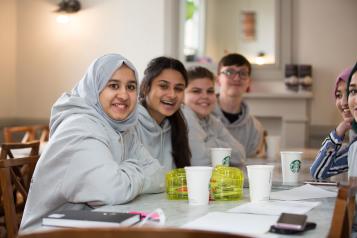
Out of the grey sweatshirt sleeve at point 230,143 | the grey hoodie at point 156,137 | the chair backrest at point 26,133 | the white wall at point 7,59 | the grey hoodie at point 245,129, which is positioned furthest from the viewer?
the white wall at point 7,59

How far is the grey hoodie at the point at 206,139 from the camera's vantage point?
2.98m

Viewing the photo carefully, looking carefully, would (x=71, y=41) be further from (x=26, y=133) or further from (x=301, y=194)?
(x=301, y=194)

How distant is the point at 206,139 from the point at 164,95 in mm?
638

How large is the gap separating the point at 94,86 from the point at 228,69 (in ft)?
5.79

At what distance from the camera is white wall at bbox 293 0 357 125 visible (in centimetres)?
570

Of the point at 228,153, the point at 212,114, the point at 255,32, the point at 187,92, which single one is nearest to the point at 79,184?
the point at 228,153

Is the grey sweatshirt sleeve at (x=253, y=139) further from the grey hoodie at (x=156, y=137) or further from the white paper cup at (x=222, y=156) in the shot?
the white paper cup at (x=222, y=156)

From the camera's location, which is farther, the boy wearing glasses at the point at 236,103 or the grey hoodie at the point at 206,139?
the boy wearing glasses at the point at 236,103

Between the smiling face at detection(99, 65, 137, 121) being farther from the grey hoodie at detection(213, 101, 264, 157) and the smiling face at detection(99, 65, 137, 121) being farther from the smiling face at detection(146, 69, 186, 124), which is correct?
the grey hoodie at detection(213, 101, 264, 157)

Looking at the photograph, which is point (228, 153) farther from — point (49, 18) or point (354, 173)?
point (49, 18)

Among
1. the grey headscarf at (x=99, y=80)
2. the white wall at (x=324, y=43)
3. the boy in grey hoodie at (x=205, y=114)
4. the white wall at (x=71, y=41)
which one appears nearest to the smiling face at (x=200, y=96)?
the boy in grey hoodie at (x=205, y=114)

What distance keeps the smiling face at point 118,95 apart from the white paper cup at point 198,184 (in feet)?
1.73

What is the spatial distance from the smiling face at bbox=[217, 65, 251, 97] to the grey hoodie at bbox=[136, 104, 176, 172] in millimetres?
1032

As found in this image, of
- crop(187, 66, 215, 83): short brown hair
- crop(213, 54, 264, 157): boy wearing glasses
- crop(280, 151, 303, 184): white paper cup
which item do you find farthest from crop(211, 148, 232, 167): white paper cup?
crop(213, 54, 264, 157): boy wearing glasses
